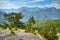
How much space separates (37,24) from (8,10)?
0.62 m

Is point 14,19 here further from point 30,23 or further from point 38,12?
point 38,12

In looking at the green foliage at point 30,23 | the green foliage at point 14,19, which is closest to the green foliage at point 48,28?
the green foliage at point 30,23

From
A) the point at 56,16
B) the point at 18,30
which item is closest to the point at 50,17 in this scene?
the point at 56,16

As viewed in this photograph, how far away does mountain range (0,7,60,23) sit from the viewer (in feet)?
10.7

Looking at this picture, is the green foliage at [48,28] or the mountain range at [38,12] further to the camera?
the mountain range at [38,12]

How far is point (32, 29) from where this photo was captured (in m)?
3.21

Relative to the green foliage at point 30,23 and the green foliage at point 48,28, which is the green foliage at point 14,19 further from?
the green foliage at point 48,28

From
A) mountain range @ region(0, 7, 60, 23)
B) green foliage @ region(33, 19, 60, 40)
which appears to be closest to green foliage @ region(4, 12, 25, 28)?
mountain range @ region(0, 7, 60, 23)

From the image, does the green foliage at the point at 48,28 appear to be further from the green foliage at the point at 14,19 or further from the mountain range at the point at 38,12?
the green foliage at the point at 14,19

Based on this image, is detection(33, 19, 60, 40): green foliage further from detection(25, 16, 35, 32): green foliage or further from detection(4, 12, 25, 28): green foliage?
detection(4, 12, 25, 28): green foliage

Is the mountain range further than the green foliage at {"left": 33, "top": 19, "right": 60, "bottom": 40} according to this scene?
Yes

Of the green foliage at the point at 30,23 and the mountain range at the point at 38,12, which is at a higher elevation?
the mountain range at the point at 38,12

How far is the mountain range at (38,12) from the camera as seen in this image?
10.7ft

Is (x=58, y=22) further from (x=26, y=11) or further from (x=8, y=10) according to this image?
(x=8, y=10)
